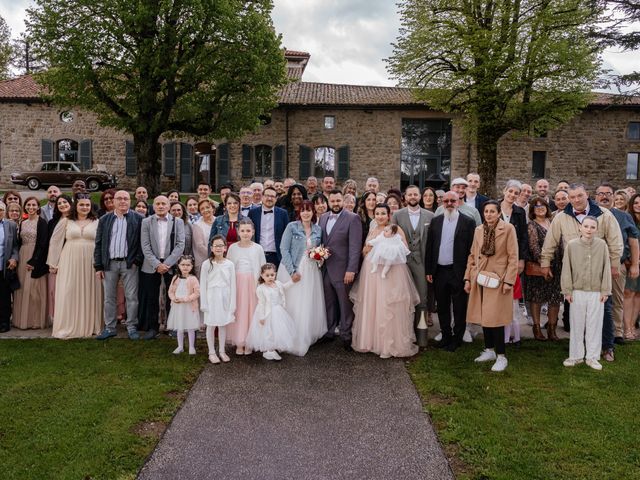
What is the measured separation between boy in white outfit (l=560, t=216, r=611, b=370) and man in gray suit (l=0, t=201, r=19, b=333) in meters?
7.70

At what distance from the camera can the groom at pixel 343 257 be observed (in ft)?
21.2

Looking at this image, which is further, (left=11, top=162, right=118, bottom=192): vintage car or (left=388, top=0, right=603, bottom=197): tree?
(left=11, top=162, right=118, bottom=192): vintage car

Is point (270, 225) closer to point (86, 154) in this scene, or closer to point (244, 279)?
point (244, 279)

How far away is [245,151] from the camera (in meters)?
26.5

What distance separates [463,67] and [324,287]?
59.7 feet

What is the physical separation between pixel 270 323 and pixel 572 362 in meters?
3.66

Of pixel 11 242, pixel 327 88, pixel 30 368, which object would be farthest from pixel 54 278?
pixel 327 88

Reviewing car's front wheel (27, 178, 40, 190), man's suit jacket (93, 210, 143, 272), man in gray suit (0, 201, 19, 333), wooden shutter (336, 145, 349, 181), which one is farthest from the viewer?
wooden shutter (336, 145, 349, 181)

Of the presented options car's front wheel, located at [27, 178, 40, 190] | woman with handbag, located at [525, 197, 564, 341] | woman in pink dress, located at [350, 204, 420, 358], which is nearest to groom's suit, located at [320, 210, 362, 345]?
woman in pink dress, located at [350, 204, 420, 358]

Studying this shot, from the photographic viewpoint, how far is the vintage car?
24.8 meters

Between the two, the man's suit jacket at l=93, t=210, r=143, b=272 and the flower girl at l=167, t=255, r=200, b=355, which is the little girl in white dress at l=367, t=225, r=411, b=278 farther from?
the man's suit jacket at l=93, t=210, r=143, b=272

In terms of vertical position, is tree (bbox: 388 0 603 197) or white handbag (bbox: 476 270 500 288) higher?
tree (bbox: 388 0 603 197)

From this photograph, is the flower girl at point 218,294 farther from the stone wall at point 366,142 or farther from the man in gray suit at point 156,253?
the stone wall at point 366,142

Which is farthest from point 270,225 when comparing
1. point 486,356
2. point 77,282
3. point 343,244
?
point 486,356
